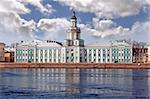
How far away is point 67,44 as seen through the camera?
2042 inches

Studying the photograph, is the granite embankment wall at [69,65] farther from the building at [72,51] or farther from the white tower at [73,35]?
the white tower at [73,35]

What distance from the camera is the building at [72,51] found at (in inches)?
2010

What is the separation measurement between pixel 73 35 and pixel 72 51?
2.01 meters

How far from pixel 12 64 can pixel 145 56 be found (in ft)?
51.7

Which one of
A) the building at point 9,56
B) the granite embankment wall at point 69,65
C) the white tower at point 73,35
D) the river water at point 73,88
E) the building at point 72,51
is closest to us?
the river water at point 73,88

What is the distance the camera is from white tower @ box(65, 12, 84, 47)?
5215 centimetres

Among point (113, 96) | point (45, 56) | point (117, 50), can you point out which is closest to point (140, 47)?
point (117, 50)

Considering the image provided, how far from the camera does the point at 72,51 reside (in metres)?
52.0

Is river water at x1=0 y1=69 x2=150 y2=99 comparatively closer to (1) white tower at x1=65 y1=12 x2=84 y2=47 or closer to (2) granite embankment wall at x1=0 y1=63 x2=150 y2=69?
(2) granite embankment wall at x1=0 y1=63 x2=150 y2=69

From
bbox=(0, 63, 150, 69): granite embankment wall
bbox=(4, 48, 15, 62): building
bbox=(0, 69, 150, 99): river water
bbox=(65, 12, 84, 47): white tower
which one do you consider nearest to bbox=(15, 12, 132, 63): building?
bbox=(65, 12, 84, 47): white tower

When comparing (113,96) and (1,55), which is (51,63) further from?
(113,96)

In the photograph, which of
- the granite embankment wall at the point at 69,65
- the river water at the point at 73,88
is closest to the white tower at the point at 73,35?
the granite embankment wall at the point at 69,65

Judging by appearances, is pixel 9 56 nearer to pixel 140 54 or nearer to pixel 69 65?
pixel 69 65

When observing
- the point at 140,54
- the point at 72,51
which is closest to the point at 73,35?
the point at 72,51
